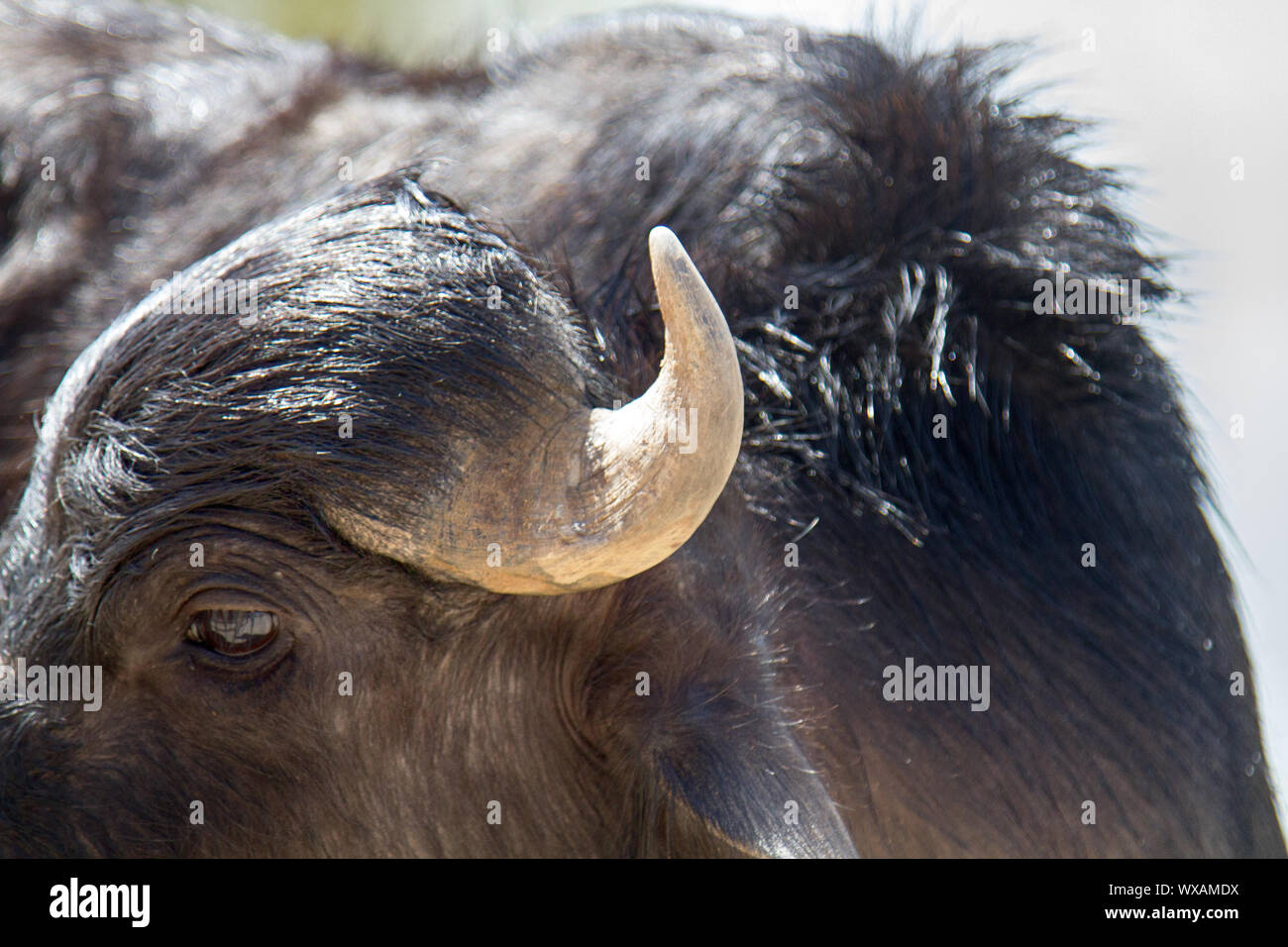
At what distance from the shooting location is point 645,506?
2.37 metres

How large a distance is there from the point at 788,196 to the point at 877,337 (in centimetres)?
44

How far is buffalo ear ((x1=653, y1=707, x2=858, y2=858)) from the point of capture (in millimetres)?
2613

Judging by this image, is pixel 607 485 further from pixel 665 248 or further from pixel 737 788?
pixel 737 788

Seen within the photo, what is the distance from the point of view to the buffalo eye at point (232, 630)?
265 centimetres

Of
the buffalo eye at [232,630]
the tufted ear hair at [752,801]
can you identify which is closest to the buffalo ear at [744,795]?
the tufted ear hair at [752,801]

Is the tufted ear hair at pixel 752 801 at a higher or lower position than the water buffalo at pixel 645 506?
lower

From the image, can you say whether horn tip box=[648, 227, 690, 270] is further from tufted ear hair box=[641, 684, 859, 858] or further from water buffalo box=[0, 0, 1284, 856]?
tufted ear hair box=[641, 684, 859, 858]

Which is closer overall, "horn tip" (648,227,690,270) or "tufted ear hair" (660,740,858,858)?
"horn tip" (648,227,690,270)

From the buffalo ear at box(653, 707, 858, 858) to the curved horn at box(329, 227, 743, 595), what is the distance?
1.37 feet

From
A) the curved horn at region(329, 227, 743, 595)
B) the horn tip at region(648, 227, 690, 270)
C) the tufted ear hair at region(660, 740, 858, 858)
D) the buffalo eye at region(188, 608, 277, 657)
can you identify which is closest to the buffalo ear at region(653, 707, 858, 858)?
the tufted ear hair at region(660, 740, 858, 858)

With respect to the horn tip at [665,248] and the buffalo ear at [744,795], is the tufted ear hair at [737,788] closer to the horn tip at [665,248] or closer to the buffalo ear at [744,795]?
the buffalo ear at [744,795]

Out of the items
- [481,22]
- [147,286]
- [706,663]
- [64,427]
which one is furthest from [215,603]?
[481,22]

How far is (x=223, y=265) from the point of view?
2688 mm

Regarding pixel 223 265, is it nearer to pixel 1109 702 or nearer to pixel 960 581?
pixel 960 581
